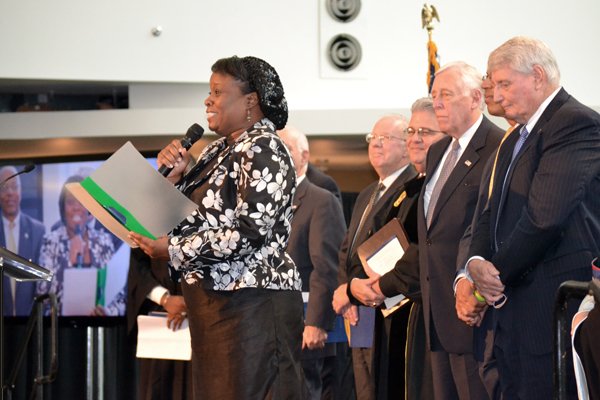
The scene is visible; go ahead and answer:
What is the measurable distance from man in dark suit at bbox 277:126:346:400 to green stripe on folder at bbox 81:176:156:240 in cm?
147

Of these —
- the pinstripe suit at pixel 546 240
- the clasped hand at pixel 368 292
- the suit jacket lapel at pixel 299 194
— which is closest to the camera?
the pinstripe suit at pixel 546 240

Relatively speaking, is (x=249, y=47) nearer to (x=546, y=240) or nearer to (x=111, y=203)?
(x=111, y=203)

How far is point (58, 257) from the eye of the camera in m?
5.84

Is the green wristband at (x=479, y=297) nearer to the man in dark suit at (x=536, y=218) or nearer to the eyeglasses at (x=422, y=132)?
the man in dark suit at (x=536, y=218)

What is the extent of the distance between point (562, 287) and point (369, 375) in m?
1.72

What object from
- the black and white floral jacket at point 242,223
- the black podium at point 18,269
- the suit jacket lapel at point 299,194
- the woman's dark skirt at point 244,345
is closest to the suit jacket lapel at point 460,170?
the black and white floral jacket at point 242,223

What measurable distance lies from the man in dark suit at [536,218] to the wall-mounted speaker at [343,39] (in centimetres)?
478

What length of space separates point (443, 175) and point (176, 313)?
168 centimetres

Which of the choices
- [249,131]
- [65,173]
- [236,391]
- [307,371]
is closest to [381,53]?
[65,173]

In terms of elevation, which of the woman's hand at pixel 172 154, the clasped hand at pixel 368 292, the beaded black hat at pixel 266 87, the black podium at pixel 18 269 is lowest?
the clasped hand at pixel 368 292

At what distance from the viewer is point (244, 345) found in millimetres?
2154

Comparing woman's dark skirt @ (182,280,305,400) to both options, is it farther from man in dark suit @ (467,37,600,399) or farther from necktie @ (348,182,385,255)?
necktie @ (348,182,385,255)

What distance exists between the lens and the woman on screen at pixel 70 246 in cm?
574

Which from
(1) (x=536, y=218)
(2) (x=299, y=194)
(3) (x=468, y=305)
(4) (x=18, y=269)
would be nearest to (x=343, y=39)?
(2) (x=299, y=194)
